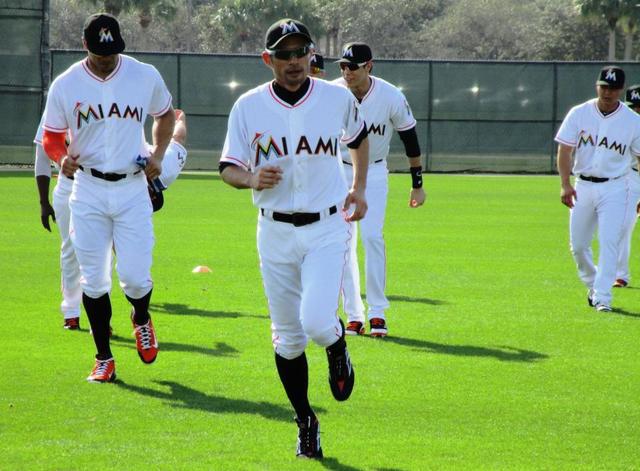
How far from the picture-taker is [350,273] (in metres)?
9.89

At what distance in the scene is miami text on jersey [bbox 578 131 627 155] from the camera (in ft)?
36.9

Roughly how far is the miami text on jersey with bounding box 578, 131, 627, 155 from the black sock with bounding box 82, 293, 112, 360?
533 cm

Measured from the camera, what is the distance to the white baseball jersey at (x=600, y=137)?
444 inches

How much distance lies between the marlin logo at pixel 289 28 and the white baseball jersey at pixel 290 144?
0.34 metres

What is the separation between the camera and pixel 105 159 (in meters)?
7.73

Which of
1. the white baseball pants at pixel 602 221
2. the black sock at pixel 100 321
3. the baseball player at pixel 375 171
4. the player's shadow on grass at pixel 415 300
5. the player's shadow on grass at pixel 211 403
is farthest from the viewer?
the player's shadow on grass at pixel 415 300

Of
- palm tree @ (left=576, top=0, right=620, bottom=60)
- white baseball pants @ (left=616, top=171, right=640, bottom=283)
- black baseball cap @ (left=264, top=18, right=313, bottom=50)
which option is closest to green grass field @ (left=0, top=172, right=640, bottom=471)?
white baseball pants @ (left=616, top=171, right=640, bottom=283)

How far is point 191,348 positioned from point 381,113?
255 cm

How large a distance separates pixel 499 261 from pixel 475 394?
7.71 meters

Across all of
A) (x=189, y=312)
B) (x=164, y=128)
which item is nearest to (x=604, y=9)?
(x=189, y=312)

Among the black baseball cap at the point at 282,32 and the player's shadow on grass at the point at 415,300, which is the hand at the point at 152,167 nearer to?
the black baseball cap at the point at 282,32

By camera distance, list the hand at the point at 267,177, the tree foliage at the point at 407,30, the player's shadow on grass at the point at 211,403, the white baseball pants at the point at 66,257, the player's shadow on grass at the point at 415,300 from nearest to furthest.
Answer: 1. the hand at the point at 267,177
2. the player's shadow on grass at the point at 211,403
3. the white baseball pants at the point at 66,257
4. the player's shadow on grass at the point at 415,300
5. the tree foliage at the point at 407,30

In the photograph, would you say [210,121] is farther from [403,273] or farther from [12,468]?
[12,468]

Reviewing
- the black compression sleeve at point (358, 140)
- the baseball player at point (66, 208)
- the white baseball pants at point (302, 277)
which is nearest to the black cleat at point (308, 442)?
the white baseball pants at point (302, 277)
